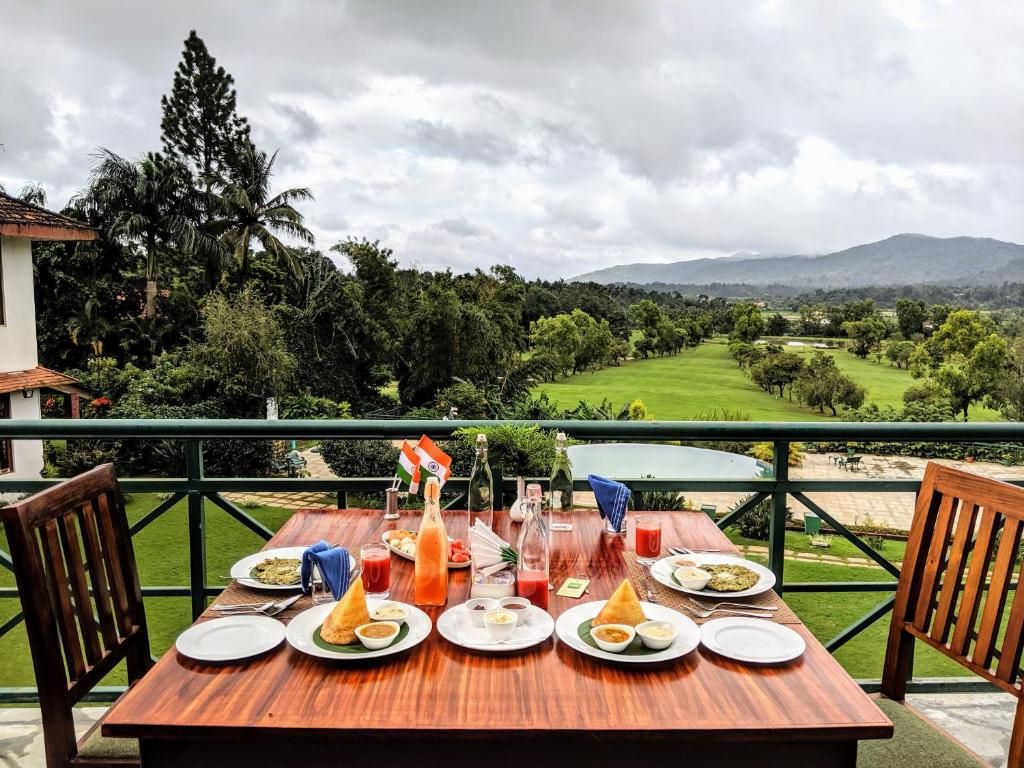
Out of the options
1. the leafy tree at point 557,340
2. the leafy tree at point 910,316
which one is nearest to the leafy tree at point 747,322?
the leafy tree at point 910,316

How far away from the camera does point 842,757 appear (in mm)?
1103

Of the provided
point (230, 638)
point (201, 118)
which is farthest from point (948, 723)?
point (201, 118)

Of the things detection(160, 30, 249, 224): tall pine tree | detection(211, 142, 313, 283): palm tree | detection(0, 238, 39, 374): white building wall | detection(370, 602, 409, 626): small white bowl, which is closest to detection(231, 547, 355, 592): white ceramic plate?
detection(370, 602, 409, 626): small white bowl

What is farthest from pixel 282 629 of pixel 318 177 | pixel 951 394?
pixel 318 177

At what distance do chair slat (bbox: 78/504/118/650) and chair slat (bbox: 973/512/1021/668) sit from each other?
185 cm

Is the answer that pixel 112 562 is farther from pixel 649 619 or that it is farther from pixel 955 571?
pixel 955 571

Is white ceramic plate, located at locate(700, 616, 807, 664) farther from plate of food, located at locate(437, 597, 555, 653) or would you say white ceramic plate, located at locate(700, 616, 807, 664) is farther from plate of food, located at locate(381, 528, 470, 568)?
plate of food, located at locate(381, 528, 470, 568)

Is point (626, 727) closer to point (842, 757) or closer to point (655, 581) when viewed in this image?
point (842, 757)

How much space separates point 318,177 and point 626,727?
1574 inches

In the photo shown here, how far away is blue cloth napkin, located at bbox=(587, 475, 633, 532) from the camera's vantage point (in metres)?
1.89

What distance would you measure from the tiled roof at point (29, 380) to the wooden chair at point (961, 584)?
13949mm

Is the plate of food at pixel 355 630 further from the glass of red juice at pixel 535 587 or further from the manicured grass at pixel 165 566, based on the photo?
the manicured grass at pixel 165 566

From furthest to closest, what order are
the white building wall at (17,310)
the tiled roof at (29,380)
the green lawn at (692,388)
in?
the green lawn at (692,388) → the white building wall at (17,310) → the tiled roof at (29,380)

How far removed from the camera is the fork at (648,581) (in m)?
1.52
